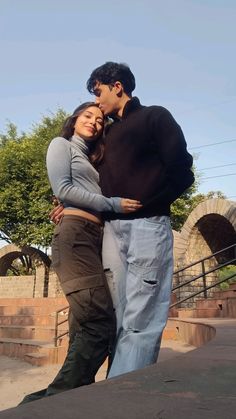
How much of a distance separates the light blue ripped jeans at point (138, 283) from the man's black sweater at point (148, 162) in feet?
0.30

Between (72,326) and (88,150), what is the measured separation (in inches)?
34.3

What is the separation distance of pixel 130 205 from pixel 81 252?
311 millimetres

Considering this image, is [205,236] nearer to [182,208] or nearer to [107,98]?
[182,208]

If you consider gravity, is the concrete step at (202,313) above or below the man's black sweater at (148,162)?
below

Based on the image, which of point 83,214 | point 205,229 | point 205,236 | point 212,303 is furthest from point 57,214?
point 205,236

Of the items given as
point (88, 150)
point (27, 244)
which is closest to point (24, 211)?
point (27, 244)

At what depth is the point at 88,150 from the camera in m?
1.99

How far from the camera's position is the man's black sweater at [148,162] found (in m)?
1.77

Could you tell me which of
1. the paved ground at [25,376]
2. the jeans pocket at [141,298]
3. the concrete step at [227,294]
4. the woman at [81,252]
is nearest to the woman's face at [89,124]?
the woman at [81,252]

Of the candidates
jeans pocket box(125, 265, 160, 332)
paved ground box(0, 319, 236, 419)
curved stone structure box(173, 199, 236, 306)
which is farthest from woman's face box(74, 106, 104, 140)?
curved stone structure box(173, 199, 236, 306)

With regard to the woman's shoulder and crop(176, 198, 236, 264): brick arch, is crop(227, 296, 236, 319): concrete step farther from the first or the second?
the woman's shoulder

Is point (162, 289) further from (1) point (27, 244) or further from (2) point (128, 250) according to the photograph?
(1) point (27, 244)

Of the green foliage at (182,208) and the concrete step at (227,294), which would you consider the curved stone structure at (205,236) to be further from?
the green foliage at (182,208)

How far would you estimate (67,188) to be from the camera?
1.78 metres
